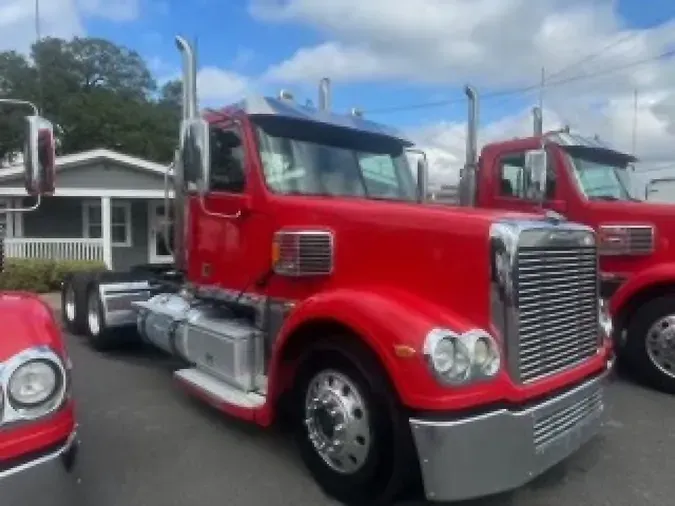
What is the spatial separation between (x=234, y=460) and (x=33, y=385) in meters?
2.24

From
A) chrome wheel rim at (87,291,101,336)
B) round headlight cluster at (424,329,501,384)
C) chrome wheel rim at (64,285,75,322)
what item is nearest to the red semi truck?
round headlight cluster at (424,329,501,384)

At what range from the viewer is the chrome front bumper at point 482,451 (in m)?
3.28

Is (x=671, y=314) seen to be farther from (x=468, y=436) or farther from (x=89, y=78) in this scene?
(x=89, y=78)

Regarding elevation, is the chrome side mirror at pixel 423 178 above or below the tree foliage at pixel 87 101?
below

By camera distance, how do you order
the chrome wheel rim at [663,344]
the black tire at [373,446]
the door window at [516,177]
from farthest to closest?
the door window at [516,177] < the chrome wheel rim at [663,344] < the black tire at [373,446]

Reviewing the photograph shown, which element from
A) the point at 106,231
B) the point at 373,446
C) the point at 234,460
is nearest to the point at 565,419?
the point at 373,446

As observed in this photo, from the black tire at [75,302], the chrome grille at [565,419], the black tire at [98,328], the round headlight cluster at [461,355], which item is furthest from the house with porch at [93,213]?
the round headlight cluster at [461,355]

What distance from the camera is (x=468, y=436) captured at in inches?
130

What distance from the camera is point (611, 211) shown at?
6863mm

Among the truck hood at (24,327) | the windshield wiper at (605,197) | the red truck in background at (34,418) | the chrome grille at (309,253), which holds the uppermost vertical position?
the windshield wiper at (605,197)

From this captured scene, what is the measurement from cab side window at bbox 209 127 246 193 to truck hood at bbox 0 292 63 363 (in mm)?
2230

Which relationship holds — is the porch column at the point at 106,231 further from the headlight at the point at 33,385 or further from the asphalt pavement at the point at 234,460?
the headlight at the point at 33,385

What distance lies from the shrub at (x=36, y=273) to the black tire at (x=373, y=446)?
459 inches

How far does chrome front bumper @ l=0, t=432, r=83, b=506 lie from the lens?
234 cm
